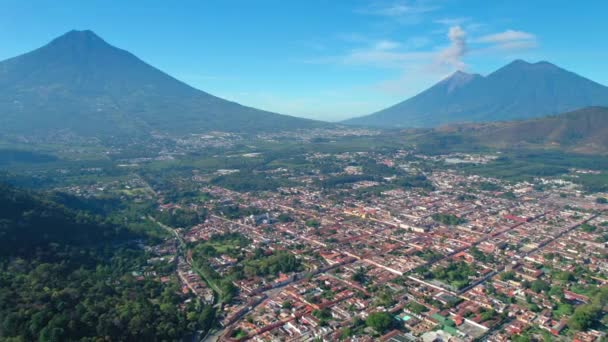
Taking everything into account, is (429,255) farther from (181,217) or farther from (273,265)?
(181,217)

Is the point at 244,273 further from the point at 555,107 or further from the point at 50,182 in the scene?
the point at 555,107

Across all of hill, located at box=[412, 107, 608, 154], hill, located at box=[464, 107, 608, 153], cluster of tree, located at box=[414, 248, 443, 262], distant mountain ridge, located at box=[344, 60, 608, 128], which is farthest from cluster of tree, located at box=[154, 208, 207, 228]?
distant mountain ridge, located at box=[344, 60, 608, 128]

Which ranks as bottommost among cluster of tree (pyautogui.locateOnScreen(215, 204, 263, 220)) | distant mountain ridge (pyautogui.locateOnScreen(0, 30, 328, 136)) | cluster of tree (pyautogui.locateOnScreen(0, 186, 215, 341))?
cluster of tree (pyautogui.locateOnScreen(215, 204, 263, 220))

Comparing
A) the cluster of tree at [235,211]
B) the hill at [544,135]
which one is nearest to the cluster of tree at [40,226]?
the cluster of tree at [235,211]

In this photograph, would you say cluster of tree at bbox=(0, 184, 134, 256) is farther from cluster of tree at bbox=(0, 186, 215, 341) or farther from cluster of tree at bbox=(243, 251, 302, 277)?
cluster of tree at bbox=(243, 251, 302, 277)

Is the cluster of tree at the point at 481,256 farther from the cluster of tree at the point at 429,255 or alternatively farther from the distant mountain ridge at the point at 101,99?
the distant mountain ridge at the point at 101,99

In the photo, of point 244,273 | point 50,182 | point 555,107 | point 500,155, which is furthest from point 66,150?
point 555,107

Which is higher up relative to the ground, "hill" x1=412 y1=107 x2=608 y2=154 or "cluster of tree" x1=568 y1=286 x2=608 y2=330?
"hill" x1=412 y1=107 x2=608 y2=154
